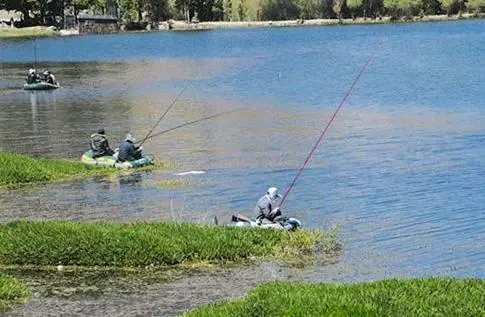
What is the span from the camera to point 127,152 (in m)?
42.0

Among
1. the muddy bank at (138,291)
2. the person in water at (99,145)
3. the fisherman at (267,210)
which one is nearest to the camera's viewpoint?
the muddy bank at (138,291)

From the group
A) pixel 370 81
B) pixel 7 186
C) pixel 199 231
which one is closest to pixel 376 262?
pixel 199 231

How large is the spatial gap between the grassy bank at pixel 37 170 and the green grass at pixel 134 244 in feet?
38.8

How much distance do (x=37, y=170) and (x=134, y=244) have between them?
15.6 meters

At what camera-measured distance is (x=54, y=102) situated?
3157 inches

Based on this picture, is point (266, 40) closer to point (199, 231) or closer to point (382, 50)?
point (382, 50)

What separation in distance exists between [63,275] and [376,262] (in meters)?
8.51

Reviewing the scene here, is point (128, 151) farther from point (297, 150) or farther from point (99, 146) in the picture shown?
point (297, 150)

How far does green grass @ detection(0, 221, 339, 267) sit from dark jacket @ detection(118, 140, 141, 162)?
15459 millimetres

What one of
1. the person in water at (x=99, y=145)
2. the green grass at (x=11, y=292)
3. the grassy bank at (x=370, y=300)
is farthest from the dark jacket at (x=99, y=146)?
the grassy bank at (x=370, y=300)

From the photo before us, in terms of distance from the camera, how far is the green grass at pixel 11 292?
67.0 ft

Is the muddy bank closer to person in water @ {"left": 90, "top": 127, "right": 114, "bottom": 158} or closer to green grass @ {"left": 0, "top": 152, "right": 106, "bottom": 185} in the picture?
green grass @ {"left": 0, "top": 152, "right": 106, "bottom": 185}

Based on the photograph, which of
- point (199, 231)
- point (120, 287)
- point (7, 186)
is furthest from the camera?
point (7, 186)

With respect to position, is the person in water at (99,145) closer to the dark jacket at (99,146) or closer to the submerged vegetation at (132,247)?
the dark jacket at (99,146)
